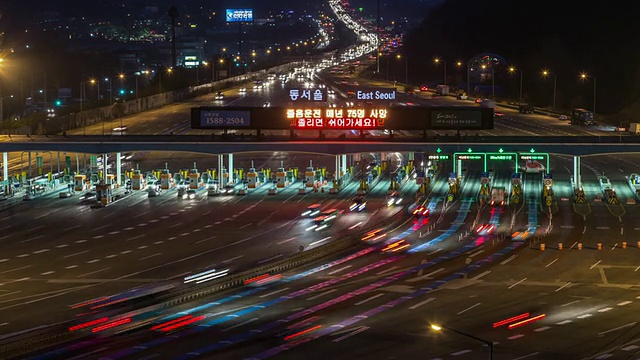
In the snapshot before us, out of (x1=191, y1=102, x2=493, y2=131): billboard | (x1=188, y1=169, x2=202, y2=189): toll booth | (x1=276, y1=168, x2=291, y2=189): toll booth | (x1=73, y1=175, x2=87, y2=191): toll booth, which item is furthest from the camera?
(x1=276, y1=168, x2=291, y2=189): toll booth

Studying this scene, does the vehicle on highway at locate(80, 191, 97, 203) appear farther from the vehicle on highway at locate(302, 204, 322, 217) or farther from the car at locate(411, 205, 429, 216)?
the car at locate(411, 205, 429, 216)

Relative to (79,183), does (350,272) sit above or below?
below

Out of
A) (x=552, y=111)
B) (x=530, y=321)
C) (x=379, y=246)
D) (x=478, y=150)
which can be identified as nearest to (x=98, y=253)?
(x=379, y=246)

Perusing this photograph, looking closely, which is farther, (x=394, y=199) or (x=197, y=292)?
(x=394, y=199)

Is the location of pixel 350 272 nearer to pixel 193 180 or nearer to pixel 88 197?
pixel 88 197

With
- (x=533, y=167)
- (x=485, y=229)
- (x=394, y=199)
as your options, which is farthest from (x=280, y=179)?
A: (x=485, y=229)

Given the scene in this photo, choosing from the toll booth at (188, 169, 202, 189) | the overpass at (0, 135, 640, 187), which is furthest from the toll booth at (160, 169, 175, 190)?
the overpass at (0, 135, 640, 187)
